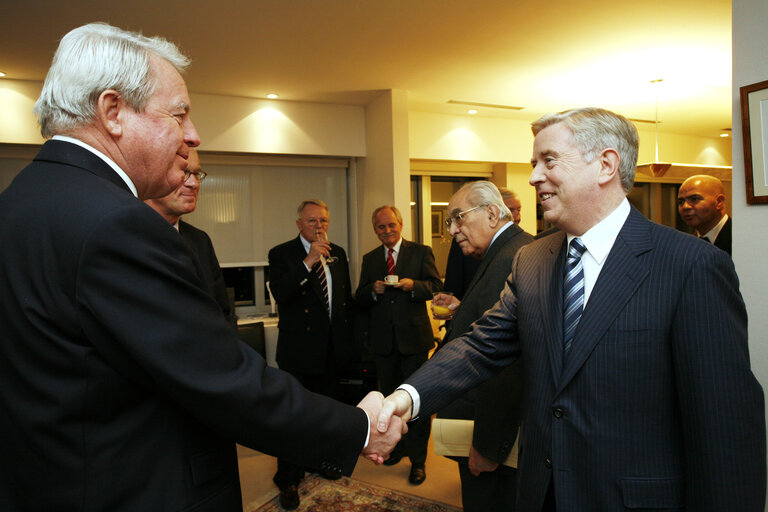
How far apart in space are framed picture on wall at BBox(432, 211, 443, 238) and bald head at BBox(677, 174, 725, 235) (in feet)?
9.42

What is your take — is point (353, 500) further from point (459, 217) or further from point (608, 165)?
point (608, 165)

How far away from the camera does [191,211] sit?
A: 2229mm

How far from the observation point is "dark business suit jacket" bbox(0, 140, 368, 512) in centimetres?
84

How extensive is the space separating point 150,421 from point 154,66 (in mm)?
710

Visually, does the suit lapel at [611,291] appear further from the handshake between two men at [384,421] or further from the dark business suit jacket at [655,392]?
the handshake between two men at [384,421]

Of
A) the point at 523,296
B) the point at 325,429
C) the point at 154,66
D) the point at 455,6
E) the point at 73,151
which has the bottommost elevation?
Answer: the point at 325,429

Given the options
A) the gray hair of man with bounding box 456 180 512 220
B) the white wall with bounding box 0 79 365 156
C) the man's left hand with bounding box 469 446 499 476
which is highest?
the white wall with bounding box 0 79 365 156

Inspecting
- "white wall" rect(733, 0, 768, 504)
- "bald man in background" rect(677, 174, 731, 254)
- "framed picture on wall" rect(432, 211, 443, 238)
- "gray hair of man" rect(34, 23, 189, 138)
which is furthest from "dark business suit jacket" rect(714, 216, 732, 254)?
"gray hair of man" rect(34, 23, 189, 138)

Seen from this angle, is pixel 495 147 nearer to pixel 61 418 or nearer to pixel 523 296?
pixel 523 296

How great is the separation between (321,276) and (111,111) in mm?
2462

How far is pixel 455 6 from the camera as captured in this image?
10.1ft

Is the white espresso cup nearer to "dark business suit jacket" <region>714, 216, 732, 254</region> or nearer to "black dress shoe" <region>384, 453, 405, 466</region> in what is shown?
"black dress shoe" <region>384, 453, 405, 466</region>

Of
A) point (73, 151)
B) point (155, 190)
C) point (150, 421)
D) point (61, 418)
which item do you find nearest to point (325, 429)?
point (150, 421)

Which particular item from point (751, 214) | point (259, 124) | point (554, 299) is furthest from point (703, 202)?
point (259, 124)
